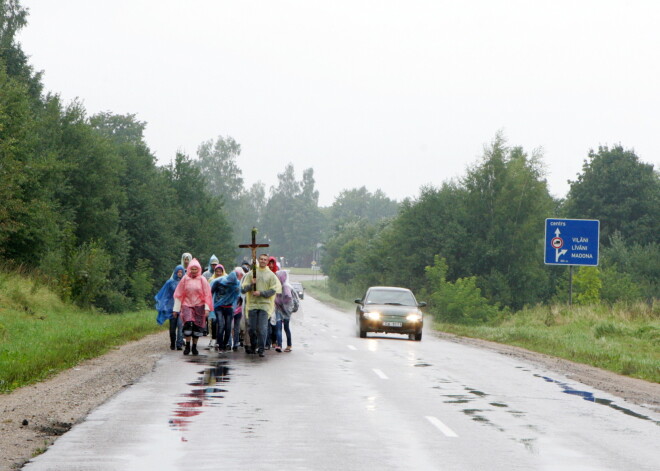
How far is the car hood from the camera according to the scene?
97.6 ft

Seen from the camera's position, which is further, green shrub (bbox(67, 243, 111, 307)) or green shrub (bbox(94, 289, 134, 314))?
green shrub (bbox(94, 289, 134, 314))

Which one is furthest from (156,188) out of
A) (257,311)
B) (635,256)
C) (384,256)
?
(257,311)

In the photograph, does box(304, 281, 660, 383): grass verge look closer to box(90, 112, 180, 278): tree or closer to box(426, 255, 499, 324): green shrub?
box(426, 255, 499, 324): green shrub

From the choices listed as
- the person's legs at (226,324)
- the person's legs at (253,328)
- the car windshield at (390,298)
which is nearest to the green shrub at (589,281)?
the car windshield at (390,298)

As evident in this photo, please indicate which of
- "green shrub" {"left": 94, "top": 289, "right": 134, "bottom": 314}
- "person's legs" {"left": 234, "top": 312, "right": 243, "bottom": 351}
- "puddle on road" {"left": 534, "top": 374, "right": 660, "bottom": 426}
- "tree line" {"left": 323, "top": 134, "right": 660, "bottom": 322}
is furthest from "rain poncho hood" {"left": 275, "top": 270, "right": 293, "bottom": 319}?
"tree line" {"left": 323, "top": 134, "right": 660, "bottom": 322}

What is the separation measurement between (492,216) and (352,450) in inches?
2658

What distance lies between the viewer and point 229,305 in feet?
72.0

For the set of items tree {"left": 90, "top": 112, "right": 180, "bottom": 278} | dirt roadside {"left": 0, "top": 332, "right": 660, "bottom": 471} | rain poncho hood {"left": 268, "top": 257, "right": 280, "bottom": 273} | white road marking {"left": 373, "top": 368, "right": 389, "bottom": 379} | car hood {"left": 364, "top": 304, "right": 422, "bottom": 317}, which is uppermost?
tree {"left": 90, "top": 112, "right": 180, "bottom": 278}

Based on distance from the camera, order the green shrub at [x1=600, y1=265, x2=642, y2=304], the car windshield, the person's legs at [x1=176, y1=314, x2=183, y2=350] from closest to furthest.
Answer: the person's legs at [x1=176, y1=314, x2=183, y2=350] < the car windshield < the green shrub at [x1=600, y1=265, x2=642, y2=304]

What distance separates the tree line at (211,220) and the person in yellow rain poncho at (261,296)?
17891 mm

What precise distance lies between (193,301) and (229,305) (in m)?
1.43

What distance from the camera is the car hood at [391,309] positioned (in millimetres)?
29750

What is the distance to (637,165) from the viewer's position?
278 feet

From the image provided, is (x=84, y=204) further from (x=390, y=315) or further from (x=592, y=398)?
(x=592, y=398)
